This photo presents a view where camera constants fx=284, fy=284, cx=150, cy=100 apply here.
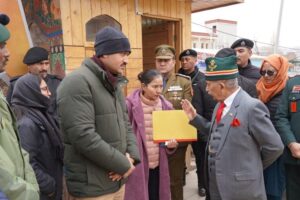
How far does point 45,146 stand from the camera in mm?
2211

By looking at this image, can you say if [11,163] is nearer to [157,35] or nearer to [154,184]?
[154,184]

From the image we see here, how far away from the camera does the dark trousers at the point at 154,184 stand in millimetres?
3162

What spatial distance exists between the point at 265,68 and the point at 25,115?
106 inches

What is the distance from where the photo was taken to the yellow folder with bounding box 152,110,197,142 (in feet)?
9.58

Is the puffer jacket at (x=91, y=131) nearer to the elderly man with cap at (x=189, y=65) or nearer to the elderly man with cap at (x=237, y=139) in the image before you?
the elderly man with cap at (x=237, y=139)

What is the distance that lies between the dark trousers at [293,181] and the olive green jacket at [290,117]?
135 mm

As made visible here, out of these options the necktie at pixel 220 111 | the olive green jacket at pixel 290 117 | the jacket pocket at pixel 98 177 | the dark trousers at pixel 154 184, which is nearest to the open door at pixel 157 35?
the olive green jacket at pixel 290 117

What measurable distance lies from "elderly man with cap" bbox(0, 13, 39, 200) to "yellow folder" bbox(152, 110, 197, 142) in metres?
1.50

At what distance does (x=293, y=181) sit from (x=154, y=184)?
58.0 inches

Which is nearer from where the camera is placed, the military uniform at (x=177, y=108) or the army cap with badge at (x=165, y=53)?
the military uniform at (x=177, y=108)

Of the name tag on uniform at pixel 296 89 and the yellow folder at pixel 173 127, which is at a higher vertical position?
the name tag on uniform at pixel 296 89

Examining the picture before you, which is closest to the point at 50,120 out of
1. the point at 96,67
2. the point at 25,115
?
the point at 25,115

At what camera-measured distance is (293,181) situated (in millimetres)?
2979

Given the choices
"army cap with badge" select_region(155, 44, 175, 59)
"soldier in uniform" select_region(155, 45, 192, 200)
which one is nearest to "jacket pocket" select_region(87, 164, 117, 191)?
"soldier in uniform" select_region(155, 45, 192, 200)
